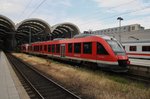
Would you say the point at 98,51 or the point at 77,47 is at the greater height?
the point at 77,47

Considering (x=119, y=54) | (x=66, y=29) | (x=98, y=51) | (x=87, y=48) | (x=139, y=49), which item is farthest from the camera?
(x=66, y=29)

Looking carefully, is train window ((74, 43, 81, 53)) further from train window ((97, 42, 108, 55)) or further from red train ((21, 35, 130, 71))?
train window ((97, 42, 108, 55))

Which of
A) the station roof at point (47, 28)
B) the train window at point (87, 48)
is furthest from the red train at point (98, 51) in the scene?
the station roof at point (47, 28)

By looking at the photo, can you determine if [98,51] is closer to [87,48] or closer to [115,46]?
[115,46]

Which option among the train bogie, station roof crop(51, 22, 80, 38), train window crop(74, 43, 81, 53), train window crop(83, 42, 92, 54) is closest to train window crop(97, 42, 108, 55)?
train window crop(83, 42, 92, 54)

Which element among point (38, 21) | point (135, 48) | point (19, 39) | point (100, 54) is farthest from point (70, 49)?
point (19, 39)

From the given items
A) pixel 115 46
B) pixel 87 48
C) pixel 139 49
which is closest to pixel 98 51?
pixel 115 46

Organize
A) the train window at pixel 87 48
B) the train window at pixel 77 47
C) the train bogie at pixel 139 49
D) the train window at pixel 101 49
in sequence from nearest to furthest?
1. the train window at pixel 101 49
2. the train window at pixel 87 48
3. the train window at pixel 77 47
4. the train bogie at pixel 139 49

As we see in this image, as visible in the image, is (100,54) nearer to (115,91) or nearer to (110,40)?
(110,40)

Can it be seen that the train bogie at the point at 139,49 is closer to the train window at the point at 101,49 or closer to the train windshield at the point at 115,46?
the train windshield at the point at 115,46

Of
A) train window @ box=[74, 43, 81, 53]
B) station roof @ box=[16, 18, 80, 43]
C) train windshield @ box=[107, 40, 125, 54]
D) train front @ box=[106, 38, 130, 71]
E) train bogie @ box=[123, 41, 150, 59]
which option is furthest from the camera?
station roof @ box=[16, 18, 80, 43]

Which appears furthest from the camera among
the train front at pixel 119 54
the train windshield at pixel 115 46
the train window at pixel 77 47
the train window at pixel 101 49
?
the train window at pixel 77 47

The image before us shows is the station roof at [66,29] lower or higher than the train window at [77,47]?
higher

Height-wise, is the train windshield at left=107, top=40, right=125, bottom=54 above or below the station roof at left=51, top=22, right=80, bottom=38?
below
